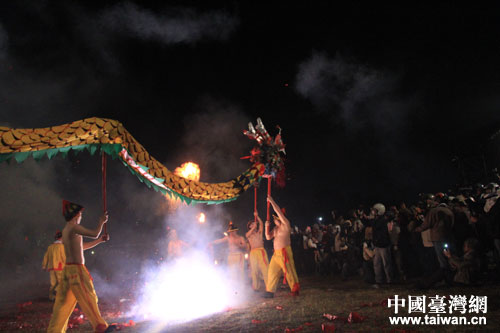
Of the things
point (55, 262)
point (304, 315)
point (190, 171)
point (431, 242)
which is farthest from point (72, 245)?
Result: point (190, 171)

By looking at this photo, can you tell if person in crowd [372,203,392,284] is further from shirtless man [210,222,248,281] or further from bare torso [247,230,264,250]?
shirtless man [210,222,248,281]

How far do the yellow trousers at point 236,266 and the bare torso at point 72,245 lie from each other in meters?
5.49

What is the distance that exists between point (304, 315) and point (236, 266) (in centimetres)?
461

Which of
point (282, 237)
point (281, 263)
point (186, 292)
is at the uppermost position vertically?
point (282, 237)

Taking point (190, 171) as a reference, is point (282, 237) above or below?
below

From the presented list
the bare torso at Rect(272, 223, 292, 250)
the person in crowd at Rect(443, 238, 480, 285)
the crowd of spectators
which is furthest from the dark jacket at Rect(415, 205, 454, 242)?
the bare torso at Rect(272, 223, 292, 250)

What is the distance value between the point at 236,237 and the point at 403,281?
477 centimetres

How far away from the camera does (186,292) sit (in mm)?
9359

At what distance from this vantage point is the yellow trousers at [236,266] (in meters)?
9.66

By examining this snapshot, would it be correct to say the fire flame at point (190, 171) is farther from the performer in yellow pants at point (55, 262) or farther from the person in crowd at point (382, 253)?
the person in crowd at point (382, 253)

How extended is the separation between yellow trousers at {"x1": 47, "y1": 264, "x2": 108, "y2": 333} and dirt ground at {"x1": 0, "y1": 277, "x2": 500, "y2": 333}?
77cm

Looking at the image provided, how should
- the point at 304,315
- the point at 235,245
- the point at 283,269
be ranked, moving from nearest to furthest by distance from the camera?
the point at 304,315
the point at 283,269
the point at 235,245

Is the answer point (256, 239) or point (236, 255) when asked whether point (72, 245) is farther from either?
point (236, 255)

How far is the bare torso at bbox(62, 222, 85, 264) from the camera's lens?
15.7 ft
